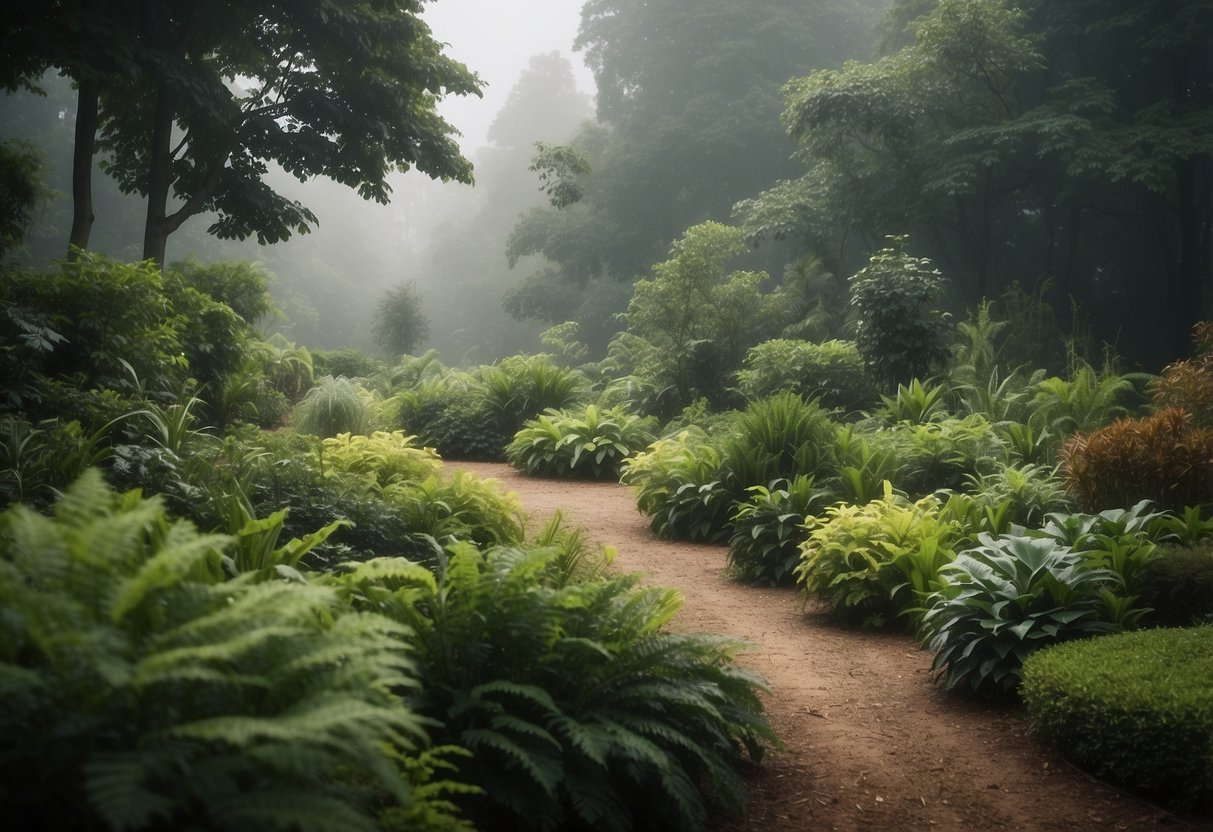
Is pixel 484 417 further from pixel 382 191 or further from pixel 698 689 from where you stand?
pixel 698 689

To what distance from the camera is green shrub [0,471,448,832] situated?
5.58ft

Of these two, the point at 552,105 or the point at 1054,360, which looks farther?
the point at 552,105

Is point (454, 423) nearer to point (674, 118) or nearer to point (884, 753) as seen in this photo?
point (884, 753)

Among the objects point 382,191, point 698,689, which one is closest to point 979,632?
point 698,689

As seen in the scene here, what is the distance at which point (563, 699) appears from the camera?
307 centimetres

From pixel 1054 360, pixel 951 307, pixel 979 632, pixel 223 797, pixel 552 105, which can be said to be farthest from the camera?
pixel 552 105

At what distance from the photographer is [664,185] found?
31828 millimetres

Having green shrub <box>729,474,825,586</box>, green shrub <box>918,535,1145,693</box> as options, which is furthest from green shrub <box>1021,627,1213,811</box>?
green shrub <box>729,474,825,586</box>

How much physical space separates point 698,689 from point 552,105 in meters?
59.5

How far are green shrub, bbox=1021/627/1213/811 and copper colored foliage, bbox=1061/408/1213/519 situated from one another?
250 cm

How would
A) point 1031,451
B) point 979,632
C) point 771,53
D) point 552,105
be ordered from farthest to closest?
1. point 552,105
2. point 771,53
3. point 1031,451
4. point 979,632

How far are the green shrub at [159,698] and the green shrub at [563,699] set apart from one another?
2.17ft

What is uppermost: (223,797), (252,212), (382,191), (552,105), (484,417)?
(552,105)

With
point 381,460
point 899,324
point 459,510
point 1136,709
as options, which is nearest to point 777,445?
point 459,510
